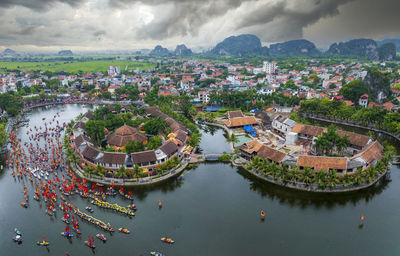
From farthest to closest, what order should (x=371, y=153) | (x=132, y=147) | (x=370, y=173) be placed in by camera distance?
(x=132, y=147) < (x=371, y=153) < (x=370, y=173)

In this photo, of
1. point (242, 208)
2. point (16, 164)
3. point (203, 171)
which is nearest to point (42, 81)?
point (16, 164)

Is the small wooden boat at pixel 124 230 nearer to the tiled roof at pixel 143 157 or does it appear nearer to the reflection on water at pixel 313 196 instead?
the tiled roof at pixel 143 157

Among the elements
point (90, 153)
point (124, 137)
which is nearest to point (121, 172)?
point (90, 153)

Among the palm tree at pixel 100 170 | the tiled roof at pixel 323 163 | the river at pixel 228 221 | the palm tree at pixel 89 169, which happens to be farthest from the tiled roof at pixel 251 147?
the palm tree at pixel 89 169

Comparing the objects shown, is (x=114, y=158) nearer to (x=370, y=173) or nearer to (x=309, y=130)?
(x=309, y=130)

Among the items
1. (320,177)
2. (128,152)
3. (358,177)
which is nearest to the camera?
(320,177)

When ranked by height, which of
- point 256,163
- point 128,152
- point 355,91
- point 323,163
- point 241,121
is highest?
point 355,91

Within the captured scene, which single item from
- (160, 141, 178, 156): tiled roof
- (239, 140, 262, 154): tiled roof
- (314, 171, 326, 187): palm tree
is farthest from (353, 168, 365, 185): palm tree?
(160, 141, 178, 156): tiled roof

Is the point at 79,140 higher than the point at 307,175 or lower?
higher

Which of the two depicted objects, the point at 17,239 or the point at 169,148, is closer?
the point at 17,239

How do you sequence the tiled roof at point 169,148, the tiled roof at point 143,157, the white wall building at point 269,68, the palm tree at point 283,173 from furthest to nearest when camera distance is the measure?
the white wall building at point 269,68 → the tiled roof at point 169,148 → the tiled roof at point 143,157 → the palm tree at point 283,173
